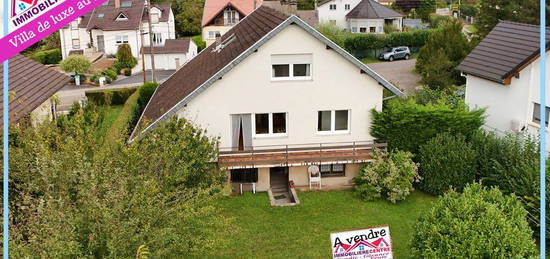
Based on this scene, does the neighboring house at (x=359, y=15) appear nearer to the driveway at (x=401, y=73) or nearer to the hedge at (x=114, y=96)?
the driveway at (x=401, y=73)

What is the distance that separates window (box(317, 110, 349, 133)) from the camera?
21.8 m

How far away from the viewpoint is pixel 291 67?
2098 centimetres

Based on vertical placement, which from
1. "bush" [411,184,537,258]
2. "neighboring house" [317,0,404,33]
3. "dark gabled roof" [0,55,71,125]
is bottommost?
"bush" [411,184,537,258]

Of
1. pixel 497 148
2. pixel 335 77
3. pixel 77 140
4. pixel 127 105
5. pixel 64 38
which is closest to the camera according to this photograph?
pixel 77 140

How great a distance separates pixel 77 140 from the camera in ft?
40.2

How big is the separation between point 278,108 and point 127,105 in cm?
2170

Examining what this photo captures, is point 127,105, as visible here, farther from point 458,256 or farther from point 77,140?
point 458,256

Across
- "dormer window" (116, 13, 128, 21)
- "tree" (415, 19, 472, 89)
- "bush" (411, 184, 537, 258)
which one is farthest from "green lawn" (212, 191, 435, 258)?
"dormer window" (116, 13, 128, 21)

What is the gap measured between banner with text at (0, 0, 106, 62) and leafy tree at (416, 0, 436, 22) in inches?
3282

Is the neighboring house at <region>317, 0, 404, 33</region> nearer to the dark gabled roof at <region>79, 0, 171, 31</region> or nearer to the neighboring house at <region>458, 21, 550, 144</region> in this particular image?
the dark gabled roof at <region>79, 0, 171, 31</region>

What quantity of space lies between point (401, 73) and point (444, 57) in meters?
12.2

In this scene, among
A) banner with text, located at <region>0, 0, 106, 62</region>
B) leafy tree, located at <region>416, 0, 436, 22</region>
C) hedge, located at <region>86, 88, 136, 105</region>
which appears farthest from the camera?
leafy tree, located at <region>416, 0, 436, 22</region>

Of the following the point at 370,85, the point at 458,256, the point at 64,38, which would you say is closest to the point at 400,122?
the point at 370,85

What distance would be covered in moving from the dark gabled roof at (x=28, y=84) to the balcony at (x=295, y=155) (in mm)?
6974
